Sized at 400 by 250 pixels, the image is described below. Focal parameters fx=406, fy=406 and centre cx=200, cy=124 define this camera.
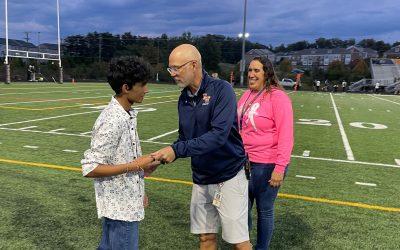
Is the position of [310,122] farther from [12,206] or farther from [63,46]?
[63,46]

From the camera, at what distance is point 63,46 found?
318 ft

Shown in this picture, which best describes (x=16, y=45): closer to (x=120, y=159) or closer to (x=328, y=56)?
(x=328, y=56)

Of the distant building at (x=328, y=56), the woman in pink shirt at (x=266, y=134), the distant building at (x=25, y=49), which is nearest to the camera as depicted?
the woman in pink shirt at (x=266, y=134)

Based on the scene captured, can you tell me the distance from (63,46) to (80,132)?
9330 cm

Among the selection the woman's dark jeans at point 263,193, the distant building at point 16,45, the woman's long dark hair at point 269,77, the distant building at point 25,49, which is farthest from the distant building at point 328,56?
the woman's dark jeans at point 263,193

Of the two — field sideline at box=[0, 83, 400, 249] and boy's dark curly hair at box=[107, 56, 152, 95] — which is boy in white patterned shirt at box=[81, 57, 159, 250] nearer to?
boy's dark curly hair at box=[107, 56, 152, 95]

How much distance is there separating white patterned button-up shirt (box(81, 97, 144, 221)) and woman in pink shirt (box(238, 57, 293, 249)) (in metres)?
1.24

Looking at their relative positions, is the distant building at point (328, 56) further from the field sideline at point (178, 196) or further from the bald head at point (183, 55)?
the bald head at point (183, 55)

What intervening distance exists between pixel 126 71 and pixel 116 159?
1.75 ft

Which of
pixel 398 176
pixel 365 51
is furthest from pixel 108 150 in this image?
pixel 365 51

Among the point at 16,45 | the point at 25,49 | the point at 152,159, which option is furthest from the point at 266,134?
the point at 16,45

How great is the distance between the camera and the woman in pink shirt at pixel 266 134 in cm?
342

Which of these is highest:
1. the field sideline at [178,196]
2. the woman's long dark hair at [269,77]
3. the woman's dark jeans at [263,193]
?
the woman's long dark hair at [269,77]

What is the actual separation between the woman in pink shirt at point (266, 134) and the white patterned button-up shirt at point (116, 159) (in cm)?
124
